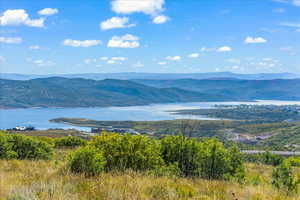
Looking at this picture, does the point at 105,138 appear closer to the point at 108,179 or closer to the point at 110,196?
the point at 108,179

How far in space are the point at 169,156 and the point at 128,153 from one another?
4.71ft

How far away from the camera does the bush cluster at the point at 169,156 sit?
8.30 meters

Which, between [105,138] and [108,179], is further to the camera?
[105,138]

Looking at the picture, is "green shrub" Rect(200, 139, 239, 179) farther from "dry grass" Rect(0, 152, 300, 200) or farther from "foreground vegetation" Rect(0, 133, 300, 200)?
"dry grass" Rect(0, 152, 300, 200)

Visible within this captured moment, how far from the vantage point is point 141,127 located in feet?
504

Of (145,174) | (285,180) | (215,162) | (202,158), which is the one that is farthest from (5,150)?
(285,180)

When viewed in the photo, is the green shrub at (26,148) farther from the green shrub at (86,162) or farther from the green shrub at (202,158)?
the green shrub at (202,158)

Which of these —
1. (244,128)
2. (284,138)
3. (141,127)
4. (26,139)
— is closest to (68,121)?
(141,127)

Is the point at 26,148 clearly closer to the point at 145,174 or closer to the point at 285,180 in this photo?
the point at 145,174

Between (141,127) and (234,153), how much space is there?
145 m

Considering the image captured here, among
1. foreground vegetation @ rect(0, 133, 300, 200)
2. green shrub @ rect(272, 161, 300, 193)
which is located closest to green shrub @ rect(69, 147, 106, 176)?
foreground vegetation @ rect(0, 133, 300, 200)

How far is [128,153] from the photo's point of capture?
8.38m

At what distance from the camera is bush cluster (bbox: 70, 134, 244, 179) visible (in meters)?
8.30

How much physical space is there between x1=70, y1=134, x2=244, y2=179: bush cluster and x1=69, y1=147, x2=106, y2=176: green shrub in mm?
411
